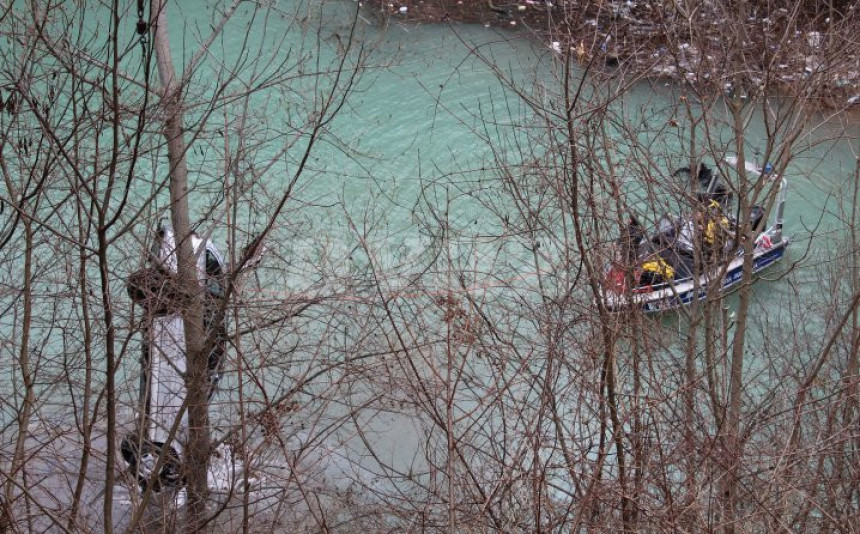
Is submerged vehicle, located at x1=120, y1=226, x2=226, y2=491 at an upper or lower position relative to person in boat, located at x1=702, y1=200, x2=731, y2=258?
lower

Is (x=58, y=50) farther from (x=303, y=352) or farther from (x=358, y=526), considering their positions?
(x=358, y=526)

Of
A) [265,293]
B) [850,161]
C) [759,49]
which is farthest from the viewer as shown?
[850,161]

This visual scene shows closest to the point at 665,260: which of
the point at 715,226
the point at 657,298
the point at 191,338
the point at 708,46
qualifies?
the point at 657,298

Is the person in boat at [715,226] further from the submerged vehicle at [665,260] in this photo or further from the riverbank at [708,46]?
the riverbank at [708,46]

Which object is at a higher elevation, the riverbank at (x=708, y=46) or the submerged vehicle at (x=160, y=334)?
the riverbank at (x=708, y=46)

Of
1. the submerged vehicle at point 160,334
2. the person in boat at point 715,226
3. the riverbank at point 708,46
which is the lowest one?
the submerged vehicle at point 160,334

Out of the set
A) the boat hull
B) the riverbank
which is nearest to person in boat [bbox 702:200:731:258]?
the boat hull

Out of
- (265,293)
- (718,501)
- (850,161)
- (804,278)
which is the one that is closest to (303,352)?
(265,293)

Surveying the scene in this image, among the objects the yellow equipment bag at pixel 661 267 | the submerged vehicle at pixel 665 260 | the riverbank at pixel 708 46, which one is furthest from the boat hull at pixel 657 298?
the riverbank at pixel 708 46

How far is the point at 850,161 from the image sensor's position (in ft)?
52.0

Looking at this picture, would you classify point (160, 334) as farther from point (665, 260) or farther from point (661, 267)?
point (665, 260)

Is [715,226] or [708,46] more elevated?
[708,46]

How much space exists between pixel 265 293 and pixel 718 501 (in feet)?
11.6

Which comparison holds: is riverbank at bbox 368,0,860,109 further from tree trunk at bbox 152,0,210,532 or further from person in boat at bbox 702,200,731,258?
tree trunk at bbox 152,0,210,532
